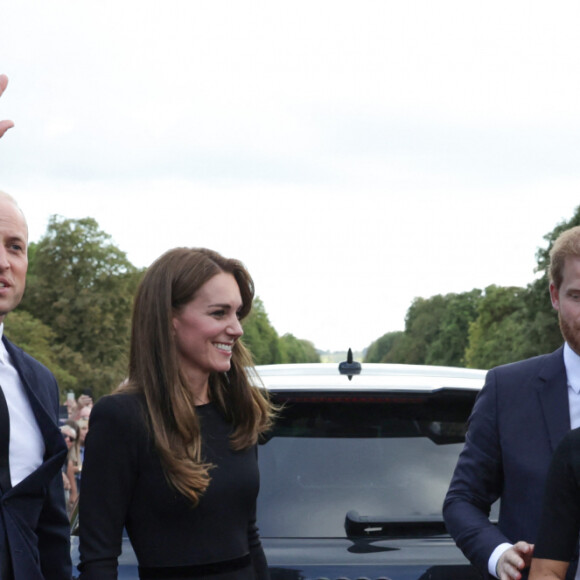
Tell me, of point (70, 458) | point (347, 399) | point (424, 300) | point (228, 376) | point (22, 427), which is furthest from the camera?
point (424, 300)

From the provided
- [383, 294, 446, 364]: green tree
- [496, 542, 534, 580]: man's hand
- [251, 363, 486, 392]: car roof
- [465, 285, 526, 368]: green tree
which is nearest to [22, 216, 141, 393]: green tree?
[465, 285, 526, 368]: green tree

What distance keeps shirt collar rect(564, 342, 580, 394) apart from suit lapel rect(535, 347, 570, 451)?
0.05 ft

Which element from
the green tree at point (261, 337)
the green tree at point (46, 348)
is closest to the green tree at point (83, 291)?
the green tree at point (46, 348)

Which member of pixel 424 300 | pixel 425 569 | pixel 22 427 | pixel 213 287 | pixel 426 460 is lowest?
pixel 424 300

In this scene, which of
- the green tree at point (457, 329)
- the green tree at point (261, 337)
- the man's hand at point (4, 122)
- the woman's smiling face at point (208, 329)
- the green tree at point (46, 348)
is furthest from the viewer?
the green tree at point (261, 337)

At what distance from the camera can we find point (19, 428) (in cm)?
351

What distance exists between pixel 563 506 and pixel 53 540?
1.50 metres

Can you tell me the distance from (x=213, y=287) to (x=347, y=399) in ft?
2.48

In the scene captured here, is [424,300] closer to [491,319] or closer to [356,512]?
[491,319]

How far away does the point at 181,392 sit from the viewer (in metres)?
3.72

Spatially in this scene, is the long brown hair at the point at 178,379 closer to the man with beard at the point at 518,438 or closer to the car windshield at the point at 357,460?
the car windshield at the point at 357,460

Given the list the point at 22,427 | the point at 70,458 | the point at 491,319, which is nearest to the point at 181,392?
the point at 22,427

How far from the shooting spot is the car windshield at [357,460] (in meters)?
4.05

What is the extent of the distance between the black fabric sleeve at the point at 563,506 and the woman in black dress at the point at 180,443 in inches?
40.9
